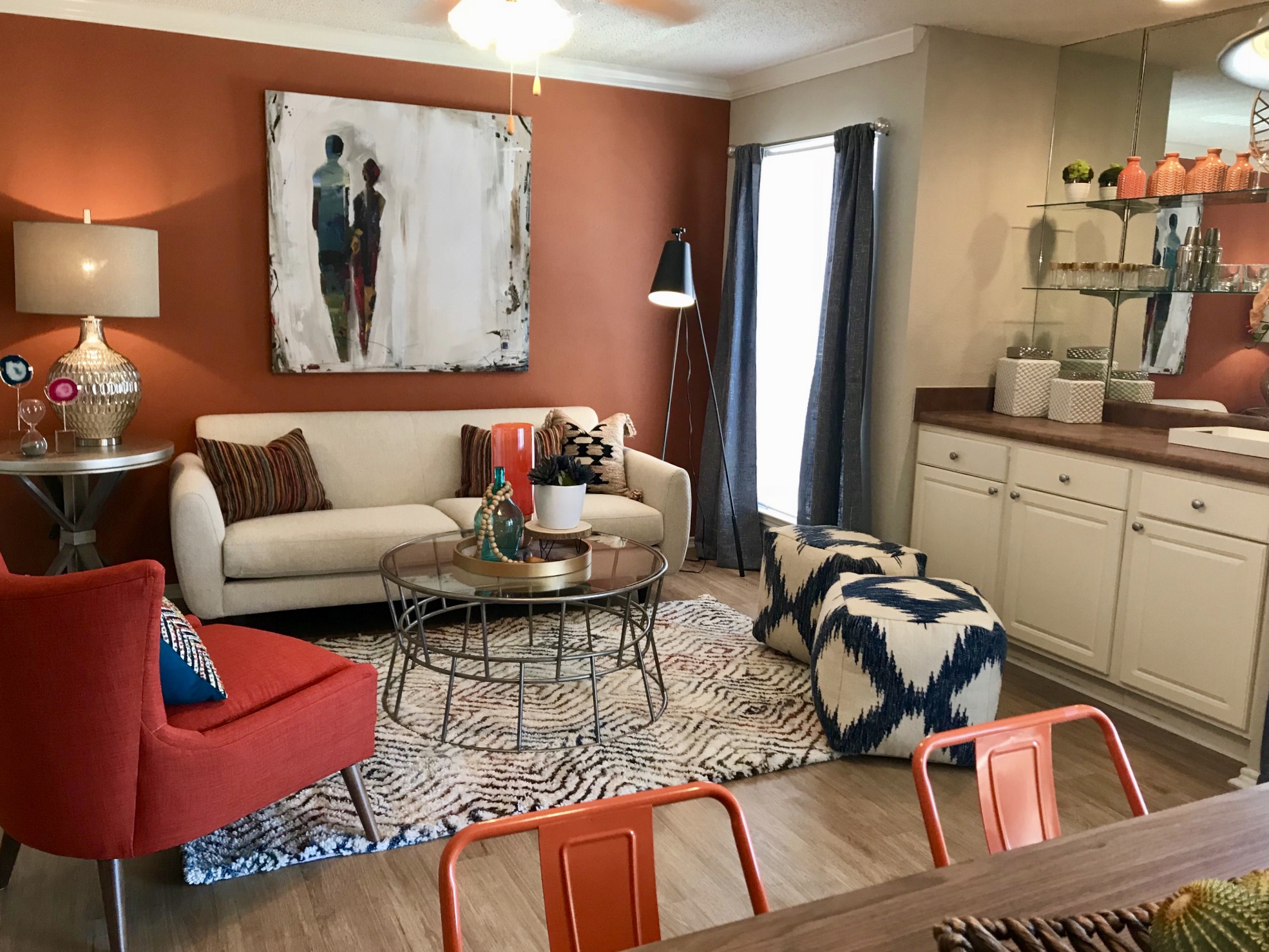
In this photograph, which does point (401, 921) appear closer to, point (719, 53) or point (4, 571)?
point (4, 571)

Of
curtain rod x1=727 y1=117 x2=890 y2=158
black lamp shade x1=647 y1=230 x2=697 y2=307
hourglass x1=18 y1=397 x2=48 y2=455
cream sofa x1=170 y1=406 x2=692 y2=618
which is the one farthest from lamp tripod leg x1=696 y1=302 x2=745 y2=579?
hourglass x1=18 y1=397 x2=48 y2=455

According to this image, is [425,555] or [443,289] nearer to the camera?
[425,555]

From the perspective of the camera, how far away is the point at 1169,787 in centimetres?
307

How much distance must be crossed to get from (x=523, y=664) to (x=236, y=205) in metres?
2.52

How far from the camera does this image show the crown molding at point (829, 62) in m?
4.32

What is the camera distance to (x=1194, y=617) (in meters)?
3.32

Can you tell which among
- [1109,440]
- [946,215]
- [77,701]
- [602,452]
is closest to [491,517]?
[77,701]

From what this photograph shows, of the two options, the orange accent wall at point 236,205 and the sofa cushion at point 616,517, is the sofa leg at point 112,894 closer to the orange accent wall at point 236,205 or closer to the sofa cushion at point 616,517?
the sofa cushion at point 616,517

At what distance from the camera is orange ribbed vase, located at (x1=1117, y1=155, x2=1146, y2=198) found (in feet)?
13.4

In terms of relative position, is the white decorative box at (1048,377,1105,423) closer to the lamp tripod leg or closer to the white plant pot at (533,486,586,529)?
the lamp tripod leg

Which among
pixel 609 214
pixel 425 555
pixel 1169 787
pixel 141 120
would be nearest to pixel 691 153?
pixel 609 214

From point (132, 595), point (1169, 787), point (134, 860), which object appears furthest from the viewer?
point (1169, 787)

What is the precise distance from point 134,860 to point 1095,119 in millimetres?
4372

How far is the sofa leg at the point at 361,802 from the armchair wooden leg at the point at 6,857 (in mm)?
728
